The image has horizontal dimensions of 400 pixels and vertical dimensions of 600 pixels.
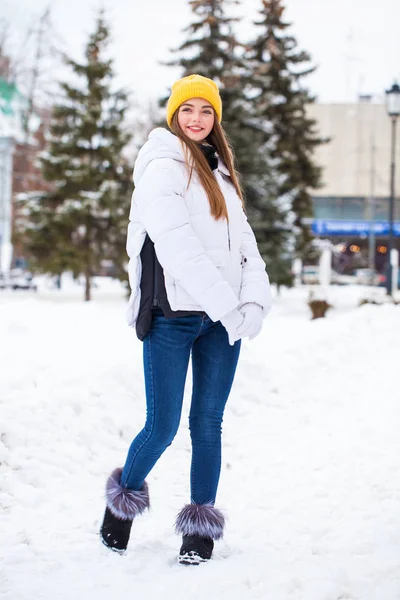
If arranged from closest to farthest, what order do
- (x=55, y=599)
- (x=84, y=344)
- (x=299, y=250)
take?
(x=55, y=599) → (x=84, y=344) → (x=299, y=250)

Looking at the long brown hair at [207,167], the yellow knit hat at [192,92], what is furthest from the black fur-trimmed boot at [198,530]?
the yellow knit hat at [192,92]

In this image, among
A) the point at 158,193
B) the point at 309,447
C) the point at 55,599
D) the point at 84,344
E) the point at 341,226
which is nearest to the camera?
the point at 55,599

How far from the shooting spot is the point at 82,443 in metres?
4.63

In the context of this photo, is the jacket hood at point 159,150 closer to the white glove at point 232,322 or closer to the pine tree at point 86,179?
the white glove at point 232,322

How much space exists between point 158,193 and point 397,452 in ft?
9.20

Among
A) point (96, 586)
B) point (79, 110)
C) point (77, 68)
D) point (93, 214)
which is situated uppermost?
point (77, 68)

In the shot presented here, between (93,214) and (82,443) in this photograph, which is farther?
(93,214)

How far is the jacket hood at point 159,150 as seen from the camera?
2826mm

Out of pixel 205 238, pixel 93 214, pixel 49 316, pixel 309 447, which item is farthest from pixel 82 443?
pixel 93 214

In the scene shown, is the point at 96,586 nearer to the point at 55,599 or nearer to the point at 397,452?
the point at 55,599

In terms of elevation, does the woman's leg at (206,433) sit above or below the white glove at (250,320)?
below

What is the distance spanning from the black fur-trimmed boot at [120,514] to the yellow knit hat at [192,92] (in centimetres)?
176

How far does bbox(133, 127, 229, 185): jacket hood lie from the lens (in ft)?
9.27

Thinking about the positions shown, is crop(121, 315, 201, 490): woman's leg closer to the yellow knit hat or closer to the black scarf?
the black scarf
